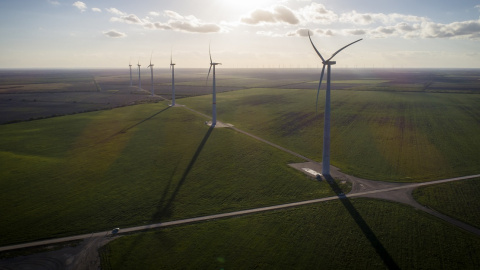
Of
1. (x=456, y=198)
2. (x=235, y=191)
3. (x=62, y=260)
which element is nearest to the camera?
(x=62, y=260)

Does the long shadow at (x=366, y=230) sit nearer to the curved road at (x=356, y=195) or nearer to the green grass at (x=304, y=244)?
the green grass at (x=304, y=244)

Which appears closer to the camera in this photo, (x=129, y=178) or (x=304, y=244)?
(x=304, y=244)

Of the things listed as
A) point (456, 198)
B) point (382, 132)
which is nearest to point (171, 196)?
point (456, 198)

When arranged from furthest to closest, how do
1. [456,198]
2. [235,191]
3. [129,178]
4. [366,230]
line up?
[129,178] < [235,191] < [456,198] < [366,230]

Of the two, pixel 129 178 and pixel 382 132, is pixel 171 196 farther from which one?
pixel 382 132

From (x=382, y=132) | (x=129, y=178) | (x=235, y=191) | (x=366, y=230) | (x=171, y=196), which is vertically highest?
(x=382, y=132)

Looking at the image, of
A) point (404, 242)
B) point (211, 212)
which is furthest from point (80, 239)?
point (404, 242)

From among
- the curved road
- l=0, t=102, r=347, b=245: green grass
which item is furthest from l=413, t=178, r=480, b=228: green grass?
l=0, t=102, r=347, b=245: green grass
